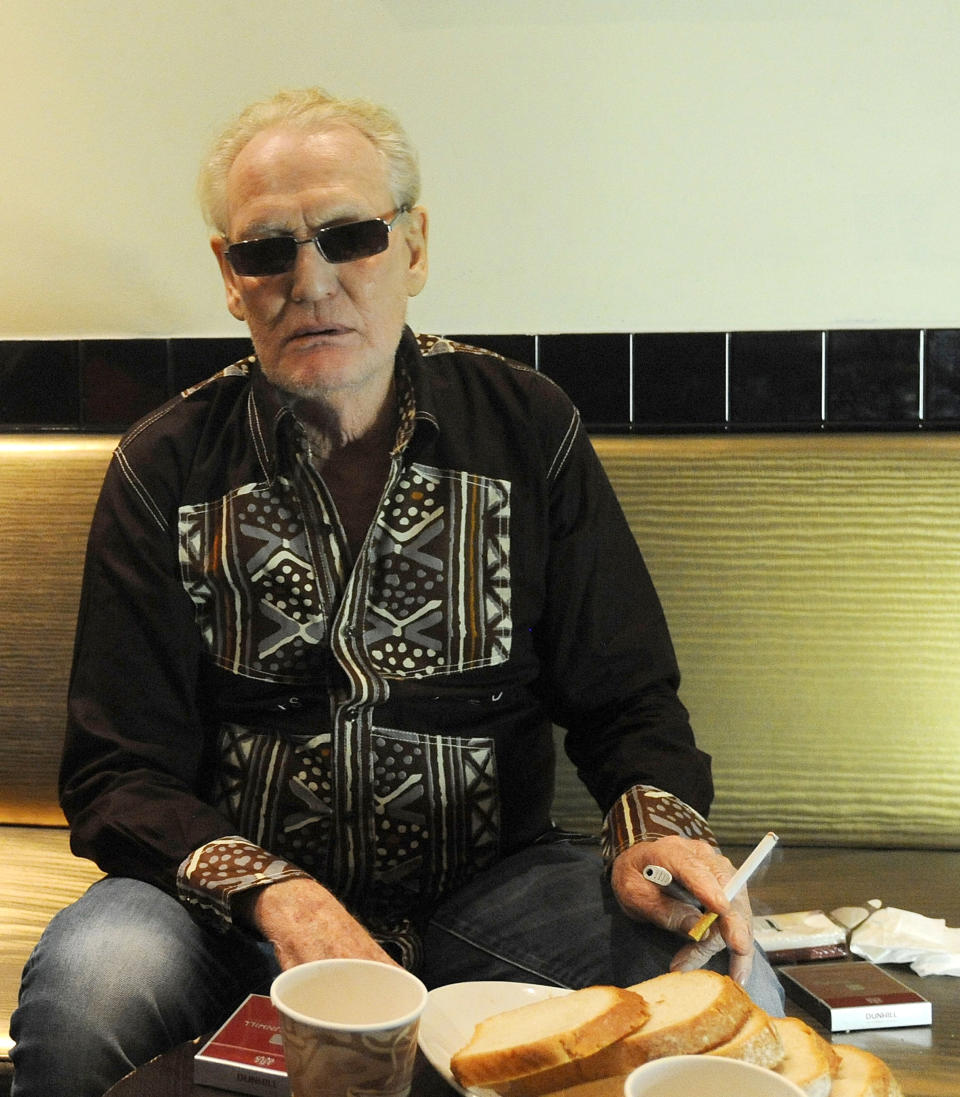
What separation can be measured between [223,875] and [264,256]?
75 centimetres

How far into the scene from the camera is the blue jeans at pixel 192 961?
A: 1.12 meters

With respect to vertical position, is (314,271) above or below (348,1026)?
above

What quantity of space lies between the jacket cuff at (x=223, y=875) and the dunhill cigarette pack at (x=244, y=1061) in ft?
0.72

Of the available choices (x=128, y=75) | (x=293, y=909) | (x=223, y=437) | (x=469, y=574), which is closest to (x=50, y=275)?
(x=128, y=75)

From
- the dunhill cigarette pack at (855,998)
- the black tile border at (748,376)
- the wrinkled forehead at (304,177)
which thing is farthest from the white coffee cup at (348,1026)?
the black tile border at (748,376)

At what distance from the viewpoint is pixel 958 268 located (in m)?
1.99

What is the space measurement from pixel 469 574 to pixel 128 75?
1.26m

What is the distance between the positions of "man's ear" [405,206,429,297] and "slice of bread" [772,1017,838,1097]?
104 centimetres

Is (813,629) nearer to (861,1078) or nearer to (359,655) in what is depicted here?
(359,655)

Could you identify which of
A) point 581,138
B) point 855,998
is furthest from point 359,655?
point 581,138

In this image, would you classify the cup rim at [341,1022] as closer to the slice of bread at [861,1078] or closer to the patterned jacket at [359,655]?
the slice of bread at [861,1078]

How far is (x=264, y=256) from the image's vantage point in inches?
57.7

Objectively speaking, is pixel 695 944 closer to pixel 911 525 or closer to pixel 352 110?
pixel 911 525

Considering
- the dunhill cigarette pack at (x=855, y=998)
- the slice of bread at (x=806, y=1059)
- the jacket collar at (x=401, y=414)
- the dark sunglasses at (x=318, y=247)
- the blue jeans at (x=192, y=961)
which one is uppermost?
the dark sunglasses at (x=318, y=247)
